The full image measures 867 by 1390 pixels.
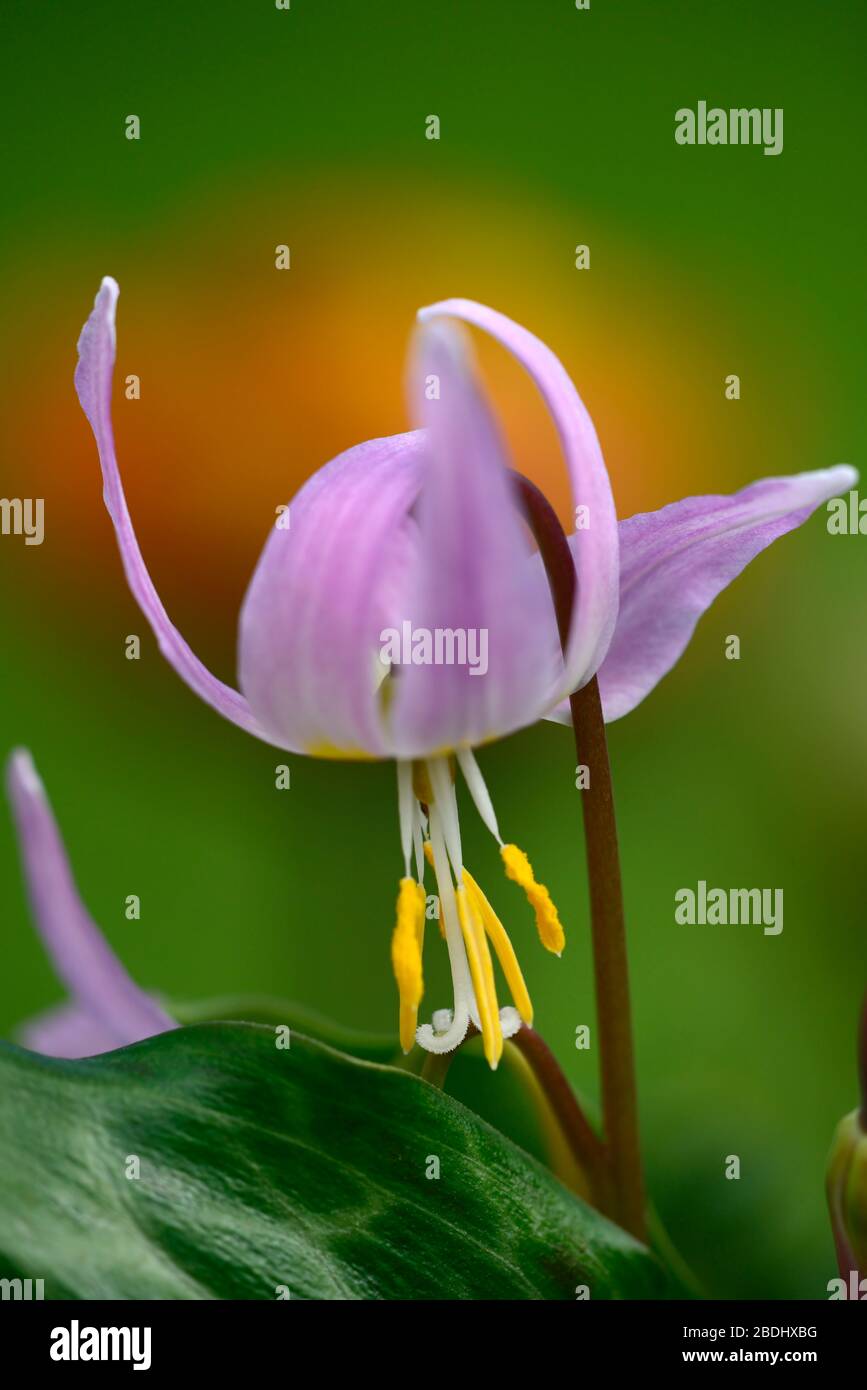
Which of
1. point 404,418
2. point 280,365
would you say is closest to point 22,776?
point 404,418

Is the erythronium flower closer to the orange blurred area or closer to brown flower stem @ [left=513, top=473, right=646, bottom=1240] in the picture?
brown flower stem @ [left=513, top=473, right=646, bottom=1240]

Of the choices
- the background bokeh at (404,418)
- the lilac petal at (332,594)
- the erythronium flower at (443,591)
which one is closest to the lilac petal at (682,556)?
the erythronium flower at (443,591)

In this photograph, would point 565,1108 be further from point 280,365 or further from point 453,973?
point 280,365

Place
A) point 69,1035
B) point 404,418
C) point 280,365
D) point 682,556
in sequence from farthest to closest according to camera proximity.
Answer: point 280,365, point 404,418, point 69,1035, point 682,556

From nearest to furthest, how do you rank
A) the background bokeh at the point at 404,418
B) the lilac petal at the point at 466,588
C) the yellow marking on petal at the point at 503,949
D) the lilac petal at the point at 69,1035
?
the lilac petal at the point at 466,588
the yellow marking on petal at the point at 503,949
the lilac petal at the point at 69,1035
the background bokeh at the point at 404,418

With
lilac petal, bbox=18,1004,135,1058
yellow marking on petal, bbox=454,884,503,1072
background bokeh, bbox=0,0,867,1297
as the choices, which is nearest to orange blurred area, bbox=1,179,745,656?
background bokeh, bbox=0,0,867,1297

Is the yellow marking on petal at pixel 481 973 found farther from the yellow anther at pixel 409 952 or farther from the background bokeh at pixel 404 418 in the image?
the background bokeh at pixel 404 418
